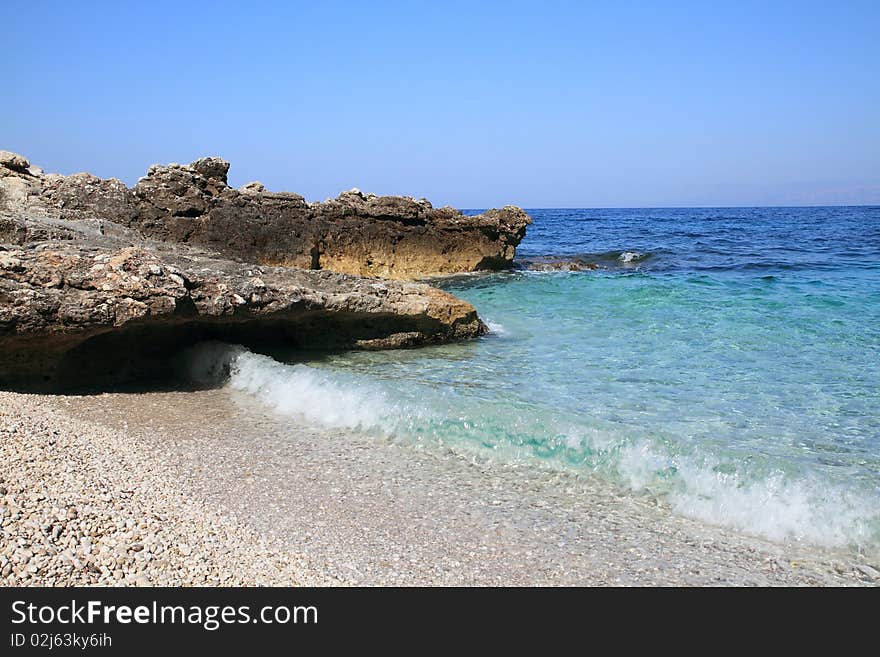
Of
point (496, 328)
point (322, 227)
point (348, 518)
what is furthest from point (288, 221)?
point (348, 518)

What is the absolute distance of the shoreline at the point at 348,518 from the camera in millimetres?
3266

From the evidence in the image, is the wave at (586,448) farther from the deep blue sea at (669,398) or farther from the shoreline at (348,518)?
the shoreline at (348,518)

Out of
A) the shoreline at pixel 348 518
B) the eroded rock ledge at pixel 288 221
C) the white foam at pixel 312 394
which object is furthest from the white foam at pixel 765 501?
the eroded rock ledge at pixel 288 221

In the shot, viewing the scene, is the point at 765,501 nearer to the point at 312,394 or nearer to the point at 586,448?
the point at 586,448

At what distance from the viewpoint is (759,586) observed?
10.6ft

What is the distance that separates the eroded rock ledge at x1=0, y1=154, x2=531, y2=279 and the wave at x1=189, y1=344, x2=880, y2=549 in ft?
18.4

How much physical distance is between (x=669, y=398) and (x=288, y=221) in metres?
12.0

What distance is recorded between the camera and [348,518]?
3.88 metres

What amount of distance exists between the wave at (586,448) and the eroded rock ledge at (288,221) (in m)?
5.62

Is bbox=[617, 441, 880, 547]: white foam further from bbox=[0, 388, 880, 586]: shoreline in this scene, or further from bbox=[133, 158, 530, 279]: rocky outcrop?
bbox=[133, 158, 530, 279]: rocky outcrop
